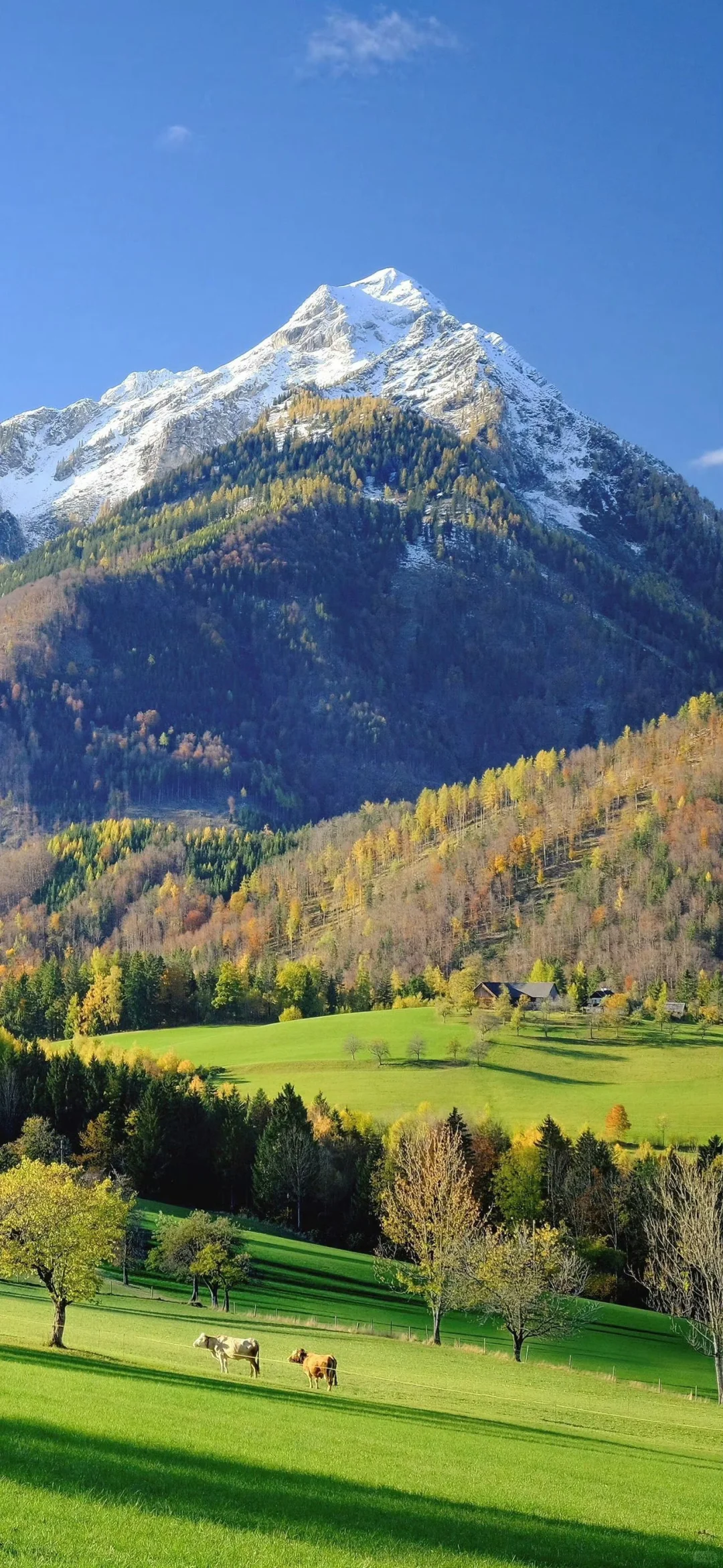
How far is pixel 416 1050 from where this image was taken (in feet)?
539

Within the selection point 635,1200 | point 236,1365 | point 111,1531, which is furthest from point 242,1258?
point 111,1531

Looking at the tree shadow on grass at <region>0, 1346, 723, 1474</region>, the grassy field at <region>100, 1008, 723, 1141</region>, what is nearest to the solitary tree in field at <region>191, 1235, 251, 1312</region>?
the tree shadow on grass at <region>0, 1346, 723, 1474</region>

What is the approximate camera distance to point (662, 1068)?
15900 centimetres

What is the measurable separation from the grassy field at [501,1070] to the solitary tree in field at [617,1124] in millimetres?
1338

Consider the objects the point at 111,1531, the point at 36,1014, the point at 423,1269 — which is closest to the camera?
the point at 111,1531

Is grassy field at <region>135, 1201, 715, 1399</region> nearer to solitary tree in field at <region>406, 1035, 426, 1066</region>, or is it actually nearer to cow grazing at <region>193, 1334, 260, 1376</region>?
cow grazing at <region>193, 1334, 260, 1376</region>

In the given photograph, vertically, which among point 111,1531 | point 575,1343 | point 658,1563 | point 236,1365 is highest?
point 111,1531

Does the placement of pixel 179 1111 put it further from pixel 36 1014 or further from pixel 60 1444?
pixel 60 1444

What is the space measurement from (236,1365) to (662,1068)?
124077 mm

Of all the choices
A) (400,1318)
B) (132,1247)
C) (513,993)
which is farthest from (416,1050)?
(400,1318)

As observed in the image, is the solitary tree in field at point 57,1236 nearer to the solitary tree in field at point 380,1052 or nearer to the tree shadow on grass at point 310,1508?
the tree shadow on grass at point 310,1508

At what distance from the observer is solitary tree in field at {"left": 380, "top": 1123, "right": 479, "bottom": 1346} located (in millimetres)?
75375

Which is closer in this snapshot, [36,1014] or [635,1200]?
[635,1200]

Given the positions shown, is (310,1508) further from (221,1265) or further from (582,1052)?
(582,1052)
